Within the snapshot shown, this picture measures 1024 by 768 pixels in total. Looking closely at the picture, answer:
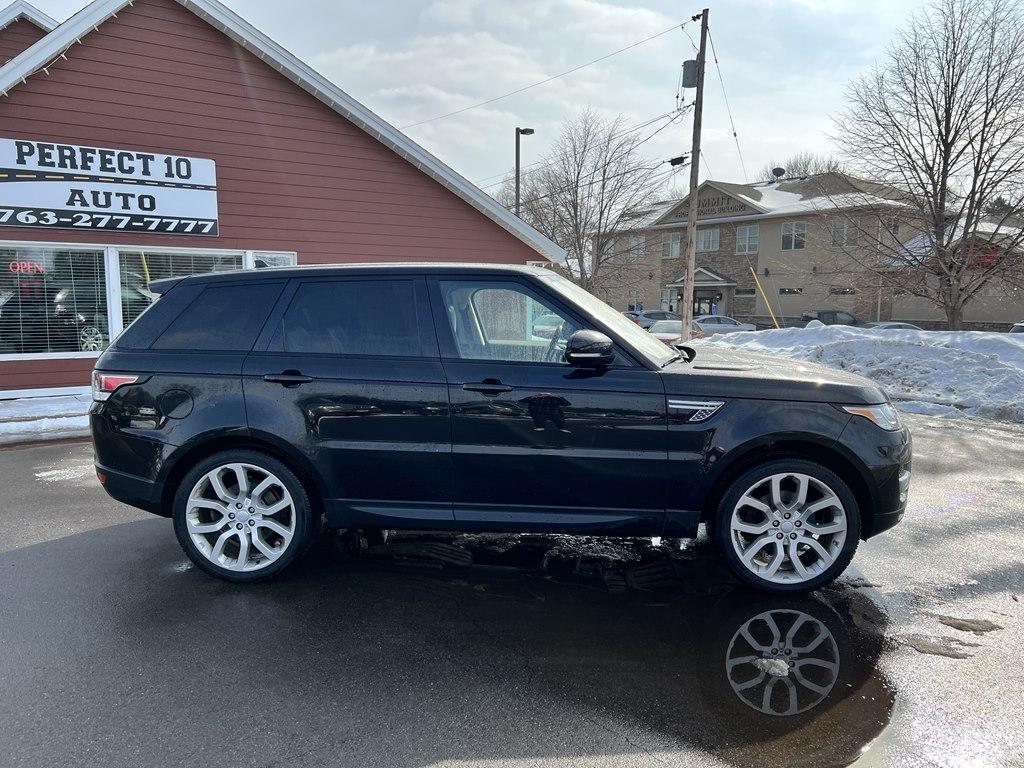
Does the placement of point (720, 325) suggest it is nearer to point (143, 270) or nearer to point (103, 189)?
point (143, 270)

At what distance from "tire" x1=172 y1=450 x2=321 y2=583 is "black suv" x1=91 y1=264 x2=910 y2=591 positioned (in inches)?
0.5

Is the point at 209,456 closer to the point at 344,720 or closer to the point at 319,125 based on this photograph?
the point at 344,720

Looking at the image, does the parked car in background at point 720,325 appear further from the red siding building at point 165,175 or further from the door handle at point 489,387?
the door handle at point 489,387

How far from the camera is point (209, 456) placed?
4.04 metres

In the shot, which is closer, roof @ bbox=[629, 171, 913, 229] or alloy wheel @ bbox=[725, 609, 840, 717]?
alloy wheel @ bbox=[725, 609, 840, 717]

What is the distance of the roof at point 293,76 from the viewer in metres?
9.90

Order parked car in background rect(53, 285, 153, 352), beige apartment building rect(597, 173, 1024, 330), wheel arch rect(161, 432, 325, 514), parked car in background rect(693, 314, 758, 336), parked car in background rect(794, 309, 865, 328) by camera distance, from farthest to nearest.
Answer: parked car in background rect(794, 309, 865, 328), parked car in background rect(693, 314, 758, 336), beige apartment building rect(597, 173, 1024, 330), parked car in background rect(53, 285, 153, 352), wheel arch rect(161, 432, 325, 514)

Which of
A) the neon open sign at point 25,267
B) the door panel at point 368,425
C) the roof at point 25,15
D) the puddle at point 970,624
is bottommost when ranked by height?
the puddle at point 970,624

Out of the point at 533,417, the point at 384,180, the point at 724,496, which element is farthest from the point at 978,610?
the point at 384,180

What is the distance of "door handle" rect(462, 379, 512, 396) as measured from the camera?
3742 millimetres

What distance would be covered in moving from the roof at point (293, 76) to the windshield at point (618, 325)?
9.27 m

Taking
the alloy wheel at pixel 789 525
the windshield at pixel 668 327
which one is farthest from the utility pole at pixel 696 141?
the alloy wheel at pixel 789 525

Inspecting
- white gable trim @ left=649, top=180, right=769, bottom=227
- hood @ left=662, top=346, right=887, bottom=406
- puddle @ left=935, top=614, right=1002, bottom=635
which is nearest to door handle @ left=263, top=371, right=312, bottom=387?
hood @ left=662, top=346, right=887, bottom=406

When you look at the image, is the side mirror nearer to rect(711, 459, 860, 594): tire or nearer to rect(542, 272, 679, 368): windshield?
rect(542, 272, 679, 368): windshield
